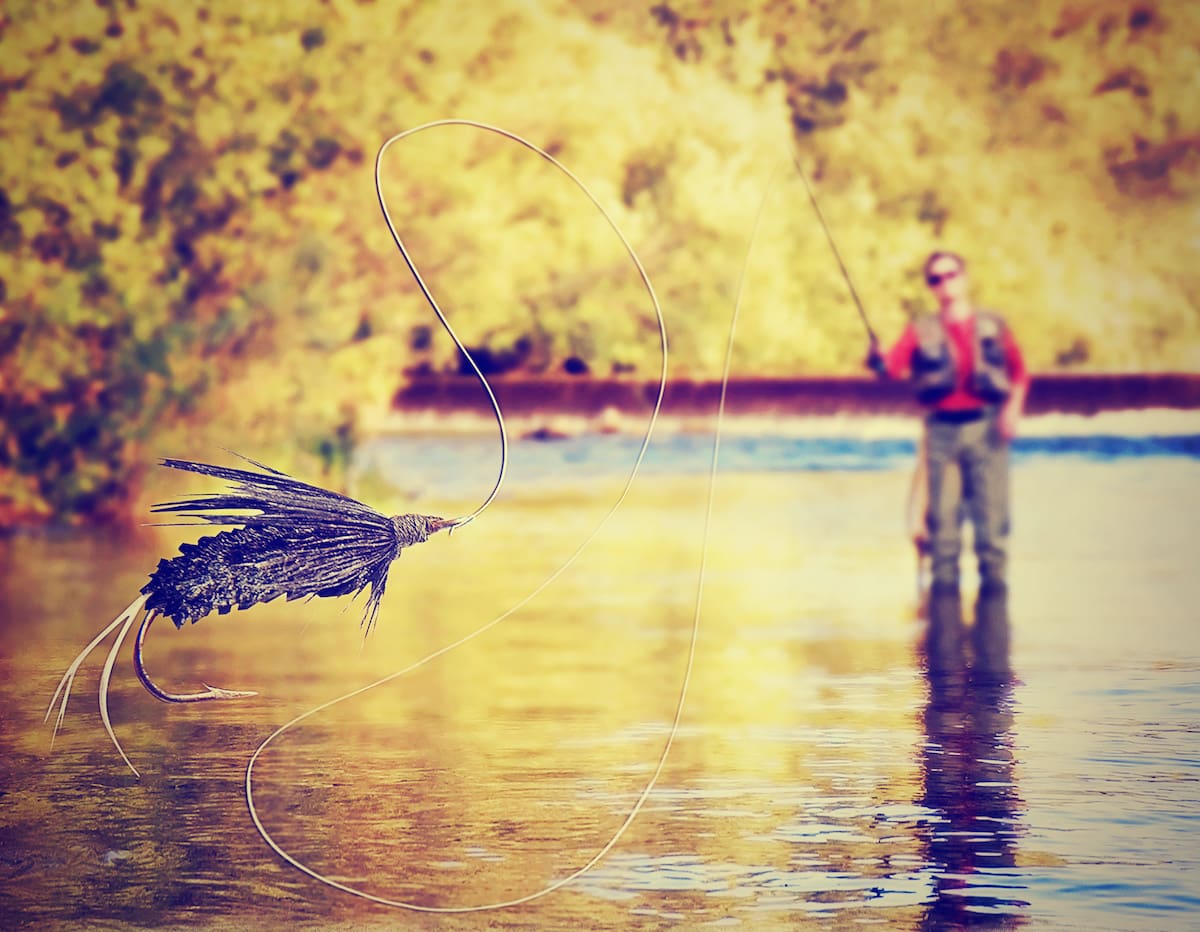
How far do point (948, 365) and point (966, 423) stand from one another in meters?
0.28

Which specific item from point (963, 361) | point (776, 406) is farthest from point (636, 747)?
point (776, 406)

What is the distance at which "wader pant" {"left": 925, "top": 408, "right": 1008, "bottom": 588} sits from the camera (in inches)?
341

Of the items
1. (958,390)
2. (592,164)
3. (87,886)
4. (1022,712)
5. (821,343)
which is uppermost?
(592,164)

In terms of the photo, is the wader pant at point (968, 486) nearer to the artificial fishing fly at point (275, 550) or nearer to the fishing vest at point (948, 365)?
the fishing vest at point (948, 365)

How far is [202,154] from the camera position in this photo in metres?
11.8

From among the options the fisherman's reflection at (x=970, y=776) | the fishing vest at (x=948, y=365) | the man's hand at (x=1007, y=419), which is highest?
the fishing vest at (x=948, y=365)

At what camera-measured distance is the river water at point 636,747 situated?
4.05 metres

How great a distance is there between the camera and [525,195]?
46.5ft

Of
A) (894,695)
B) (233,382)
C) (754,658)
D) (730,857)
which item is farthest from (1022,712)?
(233,382)

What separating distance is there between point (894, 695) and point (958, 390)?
9.11 ft

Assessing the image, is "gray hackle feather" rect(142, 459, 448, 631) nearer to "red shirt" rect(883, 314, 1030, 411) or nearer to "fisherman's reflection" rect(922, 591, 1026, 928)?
"fisherman's reflection" rect(922, 591, 1026, 928)

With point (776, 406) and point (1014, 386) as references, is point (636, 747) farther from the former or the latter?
point (776, 406)

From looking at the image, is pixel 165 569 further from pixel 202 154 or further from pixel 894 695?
pixel 202 154

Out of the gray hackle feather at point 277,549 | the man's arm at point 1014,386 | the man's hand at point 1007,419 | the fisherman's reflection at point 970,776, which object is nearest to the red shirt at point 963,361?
the man's arm at point 1014,386
